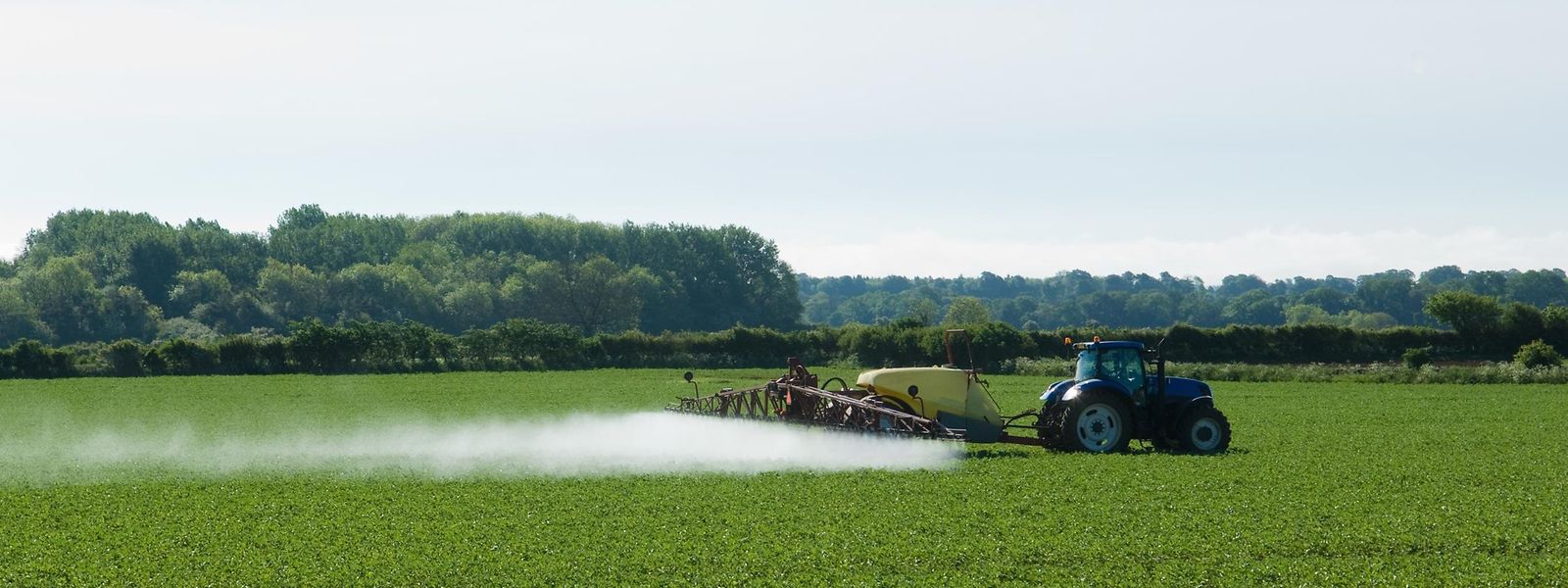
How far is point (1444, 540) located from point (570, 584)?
10025 millimetres

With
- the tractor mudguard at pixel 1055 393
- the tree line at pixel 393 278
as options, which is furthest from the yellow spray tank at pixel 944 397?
the tree line at pixel 393 278

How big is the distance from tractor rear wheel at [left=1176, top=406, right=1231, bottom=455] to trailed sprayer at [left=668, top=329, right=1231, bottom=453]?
0.02 meters

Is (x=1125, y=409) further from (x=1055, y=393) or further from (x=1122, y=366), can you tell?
(x=1055, y=393)

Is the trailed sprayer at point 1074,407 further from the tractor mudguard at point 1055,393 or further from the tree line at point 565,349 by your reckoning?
the tree line at point 565,349

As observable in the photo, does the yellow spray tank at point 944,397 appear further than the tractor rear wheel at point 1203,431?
Yes

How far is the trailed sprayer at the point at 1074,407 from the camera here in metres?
24.1

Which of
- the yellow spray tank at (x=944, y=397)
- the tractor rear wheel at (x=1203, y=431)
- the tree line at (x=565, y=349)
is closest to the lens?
the tractor rear wheel at (x=1203, y=431)

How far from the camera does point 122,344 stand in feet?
210

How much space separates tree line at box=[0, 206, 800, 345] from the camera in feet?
420

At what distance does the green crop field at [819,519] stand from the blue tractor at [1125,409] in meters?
0.86

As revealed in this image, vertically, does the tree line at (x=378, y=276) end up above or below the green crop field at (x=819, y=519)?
above

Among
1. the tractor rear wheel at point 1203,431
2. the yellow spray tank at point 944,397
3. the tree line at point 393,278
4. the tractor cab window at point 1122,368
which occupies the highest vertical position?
the tree line at point 393,278

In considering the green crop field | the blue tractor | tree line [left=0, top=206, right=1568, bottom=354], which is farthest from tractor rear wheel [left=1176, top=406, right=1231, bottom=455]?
tree line [left=0, top=206, right=1568, bottom=354]

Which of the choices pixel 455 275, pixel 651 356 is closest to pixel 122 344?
pixel 651 356
